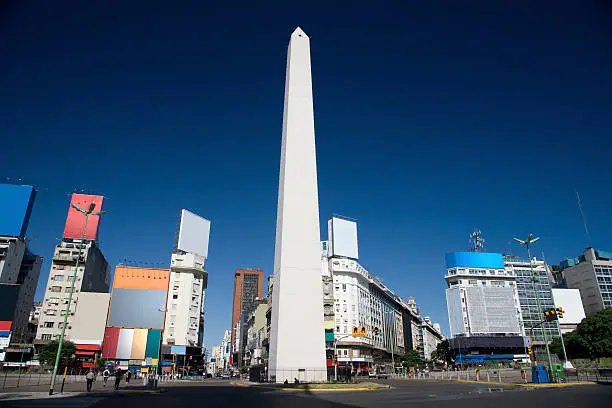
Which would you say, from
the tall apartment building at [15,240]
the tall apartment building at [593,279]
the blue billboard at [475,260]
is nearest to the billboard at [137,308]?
the tall apartment building at [15,240]

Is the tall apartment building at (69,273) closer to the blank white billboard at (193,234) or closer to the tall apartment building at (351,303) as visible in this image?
the blank white billboard at (193,234)

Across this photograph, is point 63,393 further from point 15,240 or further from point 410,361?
point 15,240

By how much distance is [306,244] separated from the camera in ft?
89.0

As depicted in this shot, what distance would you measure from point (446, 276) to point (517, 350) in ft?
74.6

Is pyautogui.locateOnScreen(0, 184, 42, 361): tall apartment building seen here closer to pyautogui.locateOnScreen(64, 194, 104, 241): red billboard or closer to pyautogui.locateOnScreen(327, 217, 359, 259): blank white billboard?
pyautogui.locateOnScreen(64, 194, 104, 241): red billboard

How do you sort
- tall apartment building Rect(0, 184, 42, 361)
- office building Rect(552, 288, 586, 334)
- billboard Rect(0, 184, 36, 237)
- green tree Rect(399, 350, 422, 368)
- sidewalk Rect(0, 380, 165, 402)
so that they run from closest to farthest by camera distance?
sidewalk Rect(0, 380, 165, 402)
green tree Rect(399, 350, 422, 368)
tall apartment building Rect(0, 184, 42, 361)
billboard Rect(0, 184, 36, 237)
office building Rect(552, 288, 586, 334)

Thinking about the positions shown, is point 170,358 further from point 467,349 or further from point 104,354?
point 467,349

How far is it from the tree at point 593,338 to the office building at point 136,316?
74612 millimetres

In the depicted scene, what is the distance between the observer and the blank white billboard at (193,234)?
96188 mm

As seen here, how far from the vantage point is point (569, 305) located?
106625 mm

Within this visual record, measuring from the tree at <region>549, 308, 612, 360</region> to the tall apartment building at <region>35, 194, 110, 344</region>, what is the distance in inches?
3573

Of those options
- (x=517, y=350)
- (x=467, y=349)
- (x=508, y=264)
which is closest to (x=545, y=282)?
(x=508, y=264)

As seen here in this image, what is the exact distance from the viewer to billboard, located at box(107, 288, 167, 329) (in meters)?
86.6

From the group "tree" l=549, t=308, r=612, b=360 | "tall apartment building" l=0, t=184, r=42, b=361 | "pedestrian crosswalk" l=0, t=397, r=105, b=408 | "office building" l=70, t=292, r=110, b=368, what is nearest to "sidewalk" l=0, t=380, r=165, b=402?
"pedestrian crosswalk" l=0, t=397, r=105, b=408
